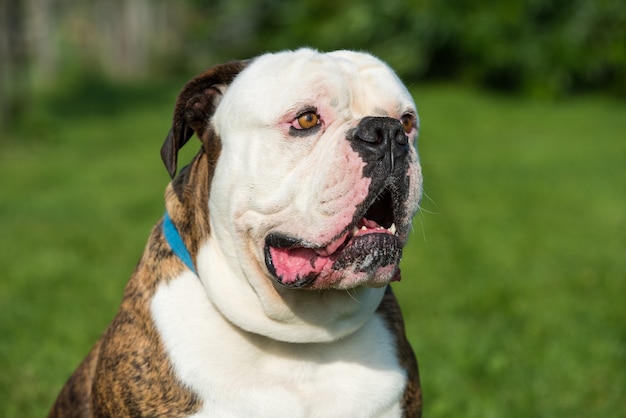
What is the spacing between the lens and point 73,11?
59.7ft

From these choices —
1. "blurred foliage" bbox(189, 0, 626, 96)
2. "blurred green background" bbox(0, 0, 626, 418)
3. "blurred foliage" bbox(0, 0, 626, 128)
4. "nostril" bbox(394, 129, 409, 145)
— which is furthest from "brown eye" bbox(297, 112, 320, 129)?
"blurred foliage" bbox(189, 0, 626, 96)

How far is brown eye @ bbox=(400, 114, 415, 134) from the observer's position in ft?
10.4

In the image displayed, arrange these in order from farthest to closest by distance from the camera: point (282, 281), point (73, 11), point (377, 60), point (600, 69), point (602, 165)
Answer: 1. point (73, 11)
2. point (600, 69)
3. point (602, 165)
4. point (377, 60)
5. point (282, 281)

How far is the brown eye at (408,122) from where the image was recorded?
125 inches

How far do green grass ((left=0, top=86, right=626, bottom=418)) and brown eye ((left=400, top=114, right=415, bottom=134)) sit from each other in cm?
64

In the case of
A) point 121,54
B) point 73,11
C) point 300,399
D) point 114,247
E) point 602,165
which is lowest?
point 121,54

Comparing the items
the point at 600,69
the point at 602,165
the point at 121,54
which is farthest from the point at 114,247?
the point at 121,54

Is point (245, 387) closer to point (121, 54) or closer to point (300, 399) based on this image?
point (300, 399)

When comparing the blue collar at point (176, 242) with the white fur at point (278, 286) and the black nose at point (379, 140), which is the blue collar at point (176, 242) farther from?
the black nose at point (379, 140)

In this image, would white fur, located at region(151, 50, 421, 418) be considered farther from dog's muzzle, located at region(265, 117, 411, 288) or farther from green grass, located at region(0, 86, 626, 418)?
green grass, located at region(0, 86, 626, 418)

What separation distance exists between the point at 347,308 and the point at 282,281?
0.95 ft

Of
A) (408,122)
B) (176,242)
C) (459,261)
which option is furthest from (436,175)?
(176,242)

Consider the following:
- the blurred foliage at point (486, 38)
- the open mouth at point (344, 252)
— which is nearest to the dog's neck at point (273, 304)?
the open mouth at point (344, 252)

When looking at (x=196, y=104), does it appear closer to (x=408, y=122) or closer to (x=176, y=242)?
(x=176, y=242)
